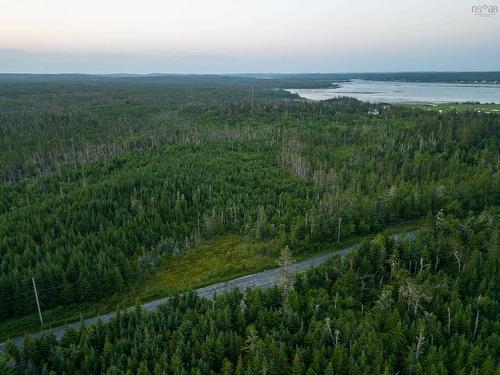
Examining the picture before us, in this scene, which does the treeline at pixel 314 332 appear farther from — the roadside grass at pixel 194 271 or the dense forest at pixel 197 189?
the dense forest at pixel 197 189

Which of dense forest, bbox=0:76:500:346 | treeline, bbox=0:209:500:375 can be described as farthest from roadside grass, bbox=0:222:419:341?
treeline, bbox=0:209:500:375

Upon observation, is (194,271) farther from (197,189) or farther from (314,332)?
(197,189)

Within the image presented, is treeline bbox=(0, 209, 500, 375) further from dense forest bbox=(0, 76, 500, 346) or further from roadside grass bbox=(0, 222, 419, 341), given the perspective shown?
dense forest bbox=(0, 76, 500, 346)

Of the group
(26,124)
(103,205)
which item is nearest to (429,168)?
(103,205)

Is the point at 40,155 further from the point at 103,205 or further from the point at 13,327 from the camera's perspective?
the point at 13,327

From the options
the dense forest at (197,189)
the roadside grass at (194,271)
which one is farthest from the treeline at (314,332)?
the dense forest at (197,189)

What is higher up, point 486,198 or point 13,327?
point 486,198
